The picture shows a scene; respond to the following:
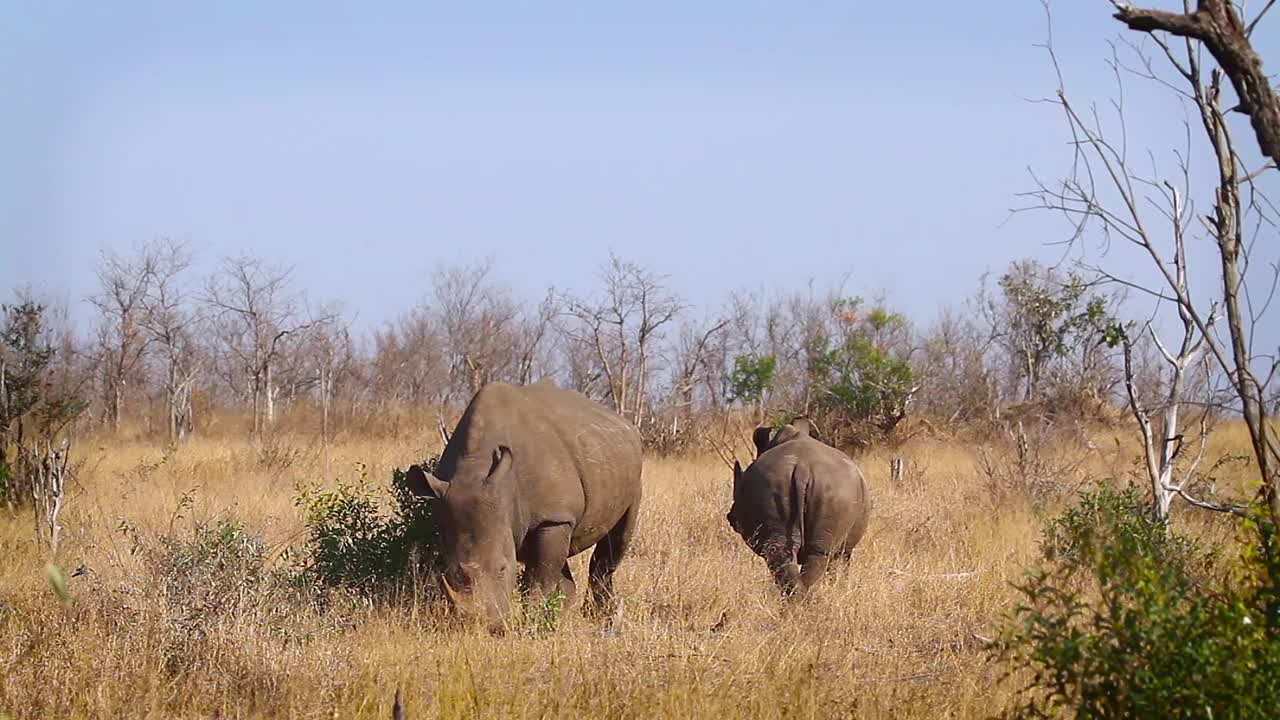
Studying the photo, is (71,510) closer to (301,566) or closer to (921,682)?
(301,566)

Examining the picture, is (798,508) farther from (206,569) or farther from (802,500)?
(206,569)

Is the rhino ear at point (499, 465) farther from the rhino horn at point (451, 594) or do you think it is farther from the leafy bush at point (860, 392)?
→ the leafy bush at point (860, 392)

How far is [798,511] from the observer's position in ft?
32.5

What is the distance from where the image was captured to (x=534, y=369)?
4266 centimetres

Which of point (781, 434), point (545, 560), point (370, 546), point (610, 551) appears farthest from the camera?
point (781, 434)

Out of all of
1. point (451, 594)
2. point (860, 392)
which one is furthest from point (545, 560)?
point (860, 392)

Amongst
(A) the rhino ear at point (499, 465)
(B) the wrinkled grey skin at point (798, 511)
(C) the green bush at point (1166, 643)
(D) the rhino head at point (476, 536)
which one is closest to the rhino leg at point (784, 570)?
(B) the wrinkled grey skin at point (798, 511)

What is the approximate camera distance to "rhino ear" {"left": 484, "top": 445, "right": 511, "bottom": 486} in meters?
8.41

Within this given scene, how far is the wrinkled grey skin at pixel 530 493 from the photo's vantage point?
8242 mm

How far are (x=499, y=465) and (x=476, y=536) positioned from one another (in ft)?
1.62

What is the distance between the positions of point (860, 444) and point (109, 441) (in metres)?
14.0

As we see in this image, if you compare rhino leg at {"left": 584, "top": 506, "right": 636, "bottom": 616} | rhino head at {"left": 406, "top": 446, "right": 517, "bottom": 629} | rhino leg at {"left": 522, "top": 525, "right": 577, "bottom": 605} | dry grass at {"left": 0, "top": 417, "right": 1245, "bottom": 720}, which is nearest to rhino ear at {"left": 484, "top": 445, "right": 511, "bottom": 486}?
rhino head at {"left": 406, "top": 446, "right": 517, "bottom": 629}

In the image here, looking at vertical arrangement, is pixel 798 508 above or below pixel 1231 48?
below

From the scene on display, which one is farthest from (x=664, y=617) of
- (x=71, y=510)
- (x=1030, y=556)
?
(x=71, y=510)
